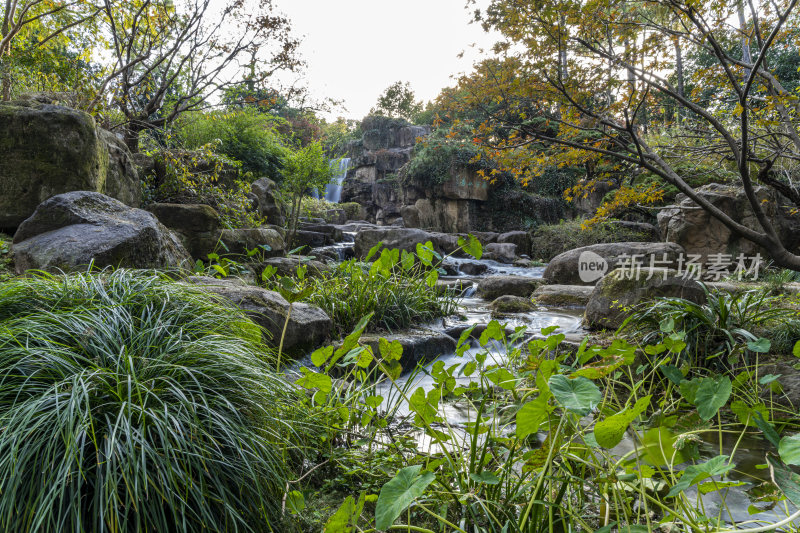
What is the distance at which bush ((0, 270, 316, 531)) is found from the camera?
3.34 ft

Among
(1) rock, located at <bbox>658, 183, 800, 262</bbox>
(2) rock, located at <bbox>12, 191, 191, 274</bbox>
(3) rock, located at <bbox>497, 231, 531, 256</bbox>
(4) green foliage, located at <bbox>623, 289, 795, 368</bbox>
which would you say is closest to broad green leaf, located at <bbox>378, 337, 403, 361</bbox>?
(4) green foliage, located at <bbox>623, 289, 795, 368</bbox>

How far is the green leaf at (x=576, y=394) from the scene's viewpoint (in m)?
0.88

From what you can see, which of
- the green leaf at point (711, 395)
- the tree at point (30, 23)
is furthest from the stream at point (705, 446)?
the tree at point (30, 23)

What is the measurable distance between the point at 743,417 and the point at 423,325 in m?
3.29

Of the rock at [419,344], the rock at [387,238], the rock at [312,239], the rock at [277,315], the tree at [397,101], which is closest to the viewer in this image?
the rock at [277,315]

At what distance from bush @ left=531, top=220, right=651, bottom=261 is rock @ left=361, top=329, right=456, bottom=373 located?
945 centimetres

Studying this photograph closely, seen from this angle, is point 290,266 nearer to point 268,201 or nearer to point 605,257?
point 268,201

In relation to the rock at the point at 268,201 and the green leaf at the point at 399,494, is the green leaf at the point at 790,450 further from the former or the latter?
the rock at the point at 268,201

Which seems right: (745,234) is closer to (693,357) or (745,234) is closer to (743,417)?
(693,357)

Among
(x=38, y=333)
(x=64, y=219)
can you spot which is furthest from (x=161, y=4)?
(x=38, y=333)

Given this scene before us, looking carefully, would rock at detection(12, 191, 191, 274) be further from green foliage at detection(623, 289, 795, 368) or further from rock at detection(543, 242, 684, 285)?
rock at detection(543, 242, 684, 285)

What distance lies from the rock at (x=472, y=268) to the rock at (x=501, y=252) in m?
1.40

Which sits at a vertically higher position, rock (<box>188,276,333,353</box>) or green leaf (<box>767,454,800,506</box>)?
green leaf (<box>767,454,800,506</box>)

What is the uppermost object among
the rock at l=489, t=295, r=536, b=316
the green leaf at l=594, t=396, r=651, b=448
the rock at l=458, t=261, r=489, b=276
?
the green leaf at l=594, t=396, r=651, b=448
